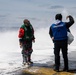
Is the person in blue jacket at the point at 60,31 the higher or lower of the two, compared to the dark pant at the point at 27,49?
higher

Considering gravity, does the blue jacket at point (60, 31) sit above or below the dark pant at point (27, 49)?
above

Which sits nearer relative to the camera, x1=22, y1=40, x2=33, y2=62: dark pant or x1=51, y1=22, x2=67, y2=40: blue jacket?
x1=51, y1=22, x2=67, y2=40: blue jacket

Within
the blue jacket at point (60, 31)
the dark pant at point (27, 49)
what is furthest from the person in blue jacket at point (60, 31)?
the dark pant at point (27, 49)

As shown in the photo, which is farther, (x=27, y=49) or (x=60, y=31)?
(x=27, y=49)

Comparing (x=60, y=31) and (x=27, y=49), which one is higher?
(x=60, y=31)

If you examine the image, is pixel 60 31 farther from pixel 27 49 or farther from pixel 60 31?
pixel 27 49

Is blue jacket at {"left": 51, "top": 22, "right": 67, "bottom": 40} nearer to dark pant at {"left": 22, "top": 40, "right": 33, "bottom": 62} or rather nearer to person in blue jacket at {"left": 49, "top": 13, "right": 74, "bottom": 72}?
person in blue jacket at {"left": 49, "top": 13, "right": 74, "bottom": 72}

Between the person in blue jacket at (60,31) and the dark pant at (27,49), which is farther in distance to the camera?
the dark pant at (27,49)

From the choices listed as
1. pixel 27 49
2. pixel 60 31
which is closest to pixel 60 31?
pixel 60 31

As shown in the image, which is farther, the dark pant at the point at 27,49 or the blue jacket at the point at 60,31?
the dark pant at the point at 27,49

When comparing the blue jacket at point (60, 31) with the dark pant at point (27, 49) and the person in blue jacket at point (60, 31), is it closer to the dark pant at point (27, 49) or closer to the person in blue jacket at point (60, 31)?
the person in blue jacket at point (60, 31)

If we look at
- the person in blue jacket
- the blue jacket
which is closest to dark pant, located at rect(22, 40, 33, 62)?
the person in blue jacket

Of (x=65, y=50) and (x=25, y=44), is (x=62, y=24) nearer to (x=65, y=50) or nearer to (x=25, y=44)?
(x=65, y=50)

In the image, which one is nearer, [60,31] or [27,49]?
[60,31]
